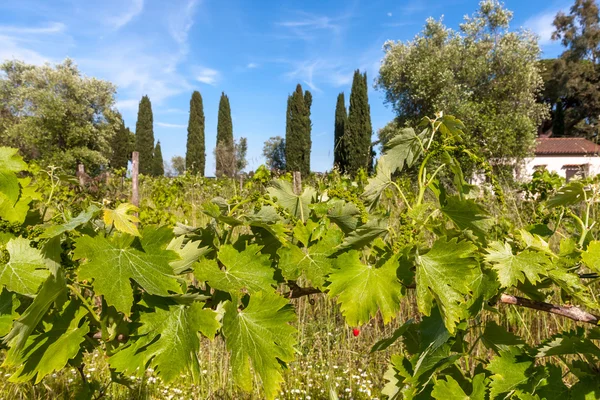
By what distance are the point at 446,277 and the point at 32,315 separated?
28.4 inches

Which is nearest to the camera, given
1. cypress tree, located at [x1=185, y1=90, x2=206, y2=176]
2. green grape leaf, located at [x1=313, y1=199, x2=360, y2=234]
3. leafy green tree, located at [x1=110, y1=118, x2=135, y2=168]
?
green grape leaf, located at [x1=313, y1=199, x2=360, y2=234]

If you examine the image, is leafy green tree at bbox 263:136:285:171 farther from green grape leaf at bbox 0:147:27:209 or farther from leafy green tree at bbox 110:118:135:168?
green grape leaf at bbox 0:147:27:209

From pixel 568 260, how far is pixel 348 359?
2102 mm

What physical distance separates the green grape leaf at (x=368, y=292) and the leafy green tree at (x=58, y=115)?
2377 cm

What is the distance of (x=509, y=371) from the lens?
31.3 inches

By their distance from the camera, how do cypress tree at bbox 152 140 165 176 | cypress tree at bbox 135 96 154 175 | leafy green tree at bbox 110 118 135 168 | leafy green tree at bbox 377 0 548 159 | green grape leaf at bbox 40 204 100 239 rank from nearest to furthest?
green grape leaf at bbox 40 204 100 239 → leafy green tree at bbox 377 0 548 159 → cypress tree at bbox 135 96 154 175 → leafy green tree at bbox 110 118 135 168 → cypress tree at bbox 152 140 165 176

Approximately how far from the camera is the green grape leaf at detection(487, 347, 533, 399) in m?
0.78

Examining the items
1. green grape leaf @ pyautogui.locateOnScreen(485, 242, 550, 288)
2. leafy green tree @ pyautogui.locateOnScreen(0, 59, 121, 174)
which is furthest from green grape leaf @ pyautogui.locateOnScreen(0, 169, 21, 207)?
leafy green tree @ pyautogui.locateOnScreen(0, 59, 121, 174)

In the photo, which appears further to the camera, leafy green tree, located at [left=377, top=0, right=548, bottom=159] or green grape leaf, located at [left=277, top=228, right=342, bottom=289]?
leafy green tree, located at [left=377, top=0, right=548, bottom=159]

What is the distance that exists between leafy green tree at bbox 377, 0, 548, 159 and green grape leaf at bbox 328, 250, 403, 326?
48.8ft

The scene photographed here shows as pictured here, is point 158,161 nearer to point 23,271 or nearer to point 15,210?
point 15,210

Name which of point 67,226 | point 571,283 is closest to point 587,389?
point 571,283

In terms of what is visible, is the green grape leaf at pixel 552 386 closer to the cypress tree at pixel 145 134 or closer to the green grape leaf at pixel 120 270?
the green grape leaf at pixel 120 270

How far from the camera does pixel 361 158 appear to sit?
21000 mm
